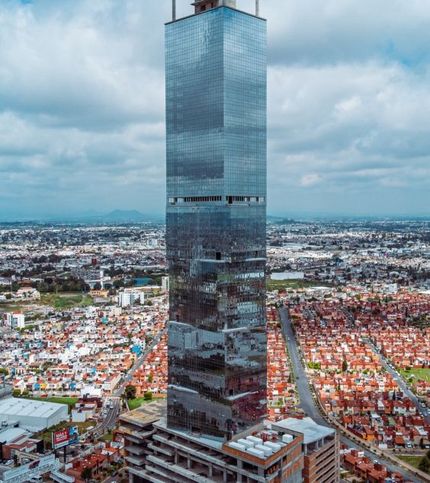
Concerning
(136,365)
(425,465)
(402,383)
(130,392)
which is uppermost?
(130,392)

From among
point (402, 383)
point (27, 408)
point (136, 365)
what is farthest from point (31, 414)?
point (402, 383)

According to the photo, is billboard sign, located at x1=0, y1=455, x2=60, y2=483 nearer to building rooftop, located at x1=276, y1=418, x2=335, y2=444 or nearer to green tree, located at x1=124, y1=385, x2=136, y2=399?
green tree, located at x1=124, y1=385, x2=136, y2=399

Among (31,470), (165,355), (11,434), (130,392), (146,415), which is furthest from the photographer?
(165,355)

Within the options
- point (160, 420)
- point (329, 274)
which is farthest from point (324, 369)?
point (329, 274)

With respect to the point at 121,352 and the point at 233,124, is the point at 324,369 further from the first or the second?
the point at 233,124

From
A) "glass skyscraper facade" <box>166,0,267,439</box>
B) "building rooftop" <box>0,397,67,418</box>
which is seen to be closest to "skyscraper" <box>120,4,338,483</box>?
"glass skyscraper facade" <box>166,0,267,439</box>

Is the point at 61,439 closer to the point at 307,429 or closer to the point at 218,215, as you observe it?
the point at 307,429
